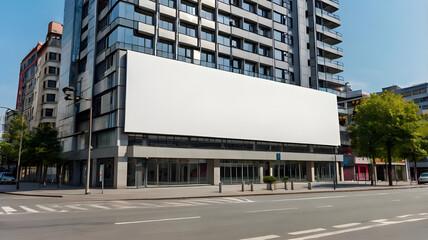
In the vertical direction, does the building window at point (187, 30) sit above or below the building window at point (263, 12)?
below

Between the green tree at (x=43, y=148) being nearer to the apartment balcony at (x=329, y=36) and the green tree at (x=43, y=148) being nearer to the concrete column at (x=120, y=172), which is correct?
the concrete column at (x=120, y=172)

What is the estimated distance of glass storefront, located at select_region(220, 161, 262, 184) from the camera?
40781mm

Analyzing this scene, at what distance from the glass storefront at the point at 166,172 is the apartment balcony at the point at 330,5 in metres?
42.7

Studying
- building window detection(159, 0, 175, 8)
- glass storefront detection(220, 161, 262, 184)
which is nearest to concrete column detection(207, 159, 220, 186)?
glass storefront detection(220, 161, 262, 184)

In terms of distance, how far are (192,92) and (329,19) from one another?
38081 mm

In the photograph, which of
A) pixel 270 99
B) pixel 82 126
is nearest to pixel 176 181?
pixel 82 126

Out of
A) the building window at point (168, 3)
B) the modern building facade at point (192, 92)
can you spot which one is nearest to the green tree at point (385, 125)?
the modern building facade at point (192, 92)

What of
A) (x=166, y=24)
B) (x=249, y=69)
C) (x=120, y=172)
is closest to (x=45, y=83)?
(x=166, y=24)

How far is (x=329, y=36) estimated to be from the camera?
200 ft

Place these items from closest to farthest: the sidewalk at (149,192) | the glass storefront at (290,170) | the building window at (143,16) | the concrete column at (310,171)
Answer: the sidewalk at (149,192) < the building window at (143,16) < the glass storefront at (290,170) < the concrete column at (310,171)

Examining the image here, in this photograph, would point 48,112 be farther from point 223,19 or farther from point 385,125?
point 385,125

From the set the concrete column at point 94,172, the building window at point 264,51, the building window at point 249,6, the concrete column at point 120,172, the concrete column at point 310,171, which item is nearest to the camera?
the concrete column at point 120,172

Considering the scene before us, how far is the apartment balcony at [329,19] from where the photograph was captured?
60.4m

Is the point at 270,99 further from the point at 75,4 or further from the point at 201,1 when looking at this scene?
the point at 75,4
